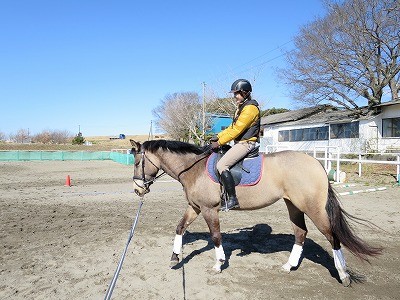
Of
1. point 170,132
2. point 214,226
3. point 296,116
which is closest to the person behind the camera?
point 214,226

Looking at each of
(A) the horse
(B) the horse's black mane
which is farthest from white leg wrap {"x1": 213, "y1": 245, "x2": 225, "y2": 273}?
(B) the horse's black mane

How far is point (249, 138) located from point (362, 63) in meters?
26.0

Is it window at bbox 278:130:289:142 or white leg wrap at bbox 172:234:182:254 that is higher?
window at bbox 278:130:289:142

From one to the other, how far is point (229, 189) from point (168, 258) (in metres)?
1.70

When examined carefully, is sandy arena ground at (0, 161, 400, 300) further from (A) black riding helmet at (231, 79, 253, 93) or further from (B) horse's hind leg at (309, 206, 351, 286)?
(A) black riding helmet at (231, 79, 253, 93)

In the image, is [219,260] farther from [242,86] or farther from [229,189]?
[242,86]

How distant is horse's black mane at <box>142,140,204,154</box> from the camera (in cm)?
499

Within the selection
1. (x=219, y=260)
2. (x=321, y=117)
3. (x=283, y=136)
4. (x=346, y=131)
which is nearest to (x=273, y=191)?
(x=219, y=260)

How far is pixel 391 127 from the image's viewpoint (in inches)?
961

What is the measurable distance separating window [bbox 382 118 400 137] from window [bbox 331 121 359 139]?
7.02 ft

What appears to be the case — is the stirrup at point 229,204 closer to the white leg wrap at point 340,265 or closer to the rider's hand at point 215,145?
the rider's hand at point 215,145

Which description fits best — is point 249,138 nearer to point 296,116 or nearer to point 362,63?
point 362,63

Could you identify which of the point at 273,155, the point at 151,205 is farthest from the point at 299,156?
the point at 151,205

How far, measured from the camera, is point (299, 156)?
179 inches
